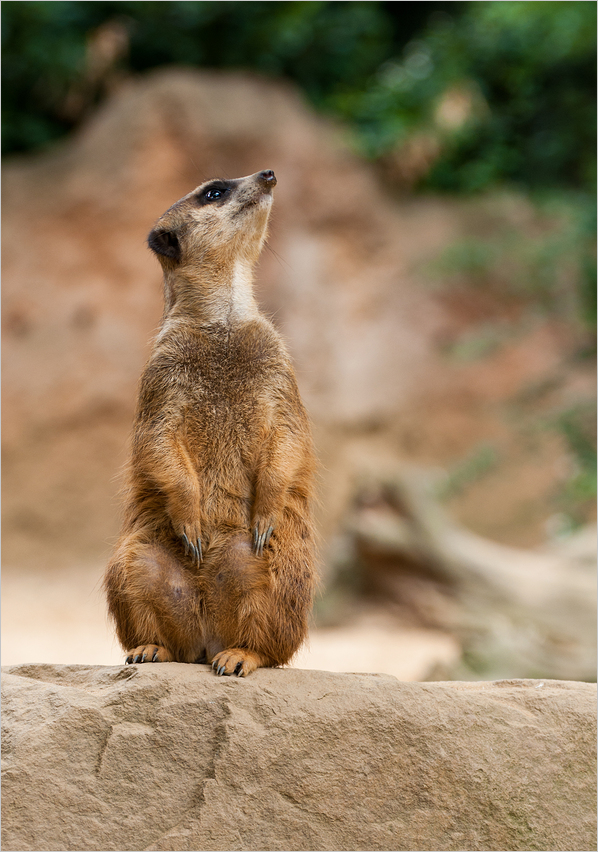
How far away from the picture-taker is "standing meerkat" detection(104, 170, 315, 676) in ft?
9.76

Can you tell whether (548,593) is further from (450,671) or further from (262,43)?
(262,43)

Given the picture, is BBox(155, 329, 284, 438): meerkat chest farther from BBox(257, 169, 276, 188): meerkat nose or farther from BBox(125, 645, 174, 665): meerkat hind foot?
BBox(125, 645, 174, 665): meerkat hind foot

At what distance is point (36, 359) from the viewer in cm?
1082

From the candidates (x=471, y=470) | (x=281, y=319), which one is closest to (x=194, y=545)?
(x=471, y=470)

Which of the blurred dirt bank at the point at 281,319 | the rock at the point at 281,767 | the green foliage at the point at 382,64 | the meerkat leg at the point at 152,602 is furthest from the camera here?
the green foliage at the point at 382,64

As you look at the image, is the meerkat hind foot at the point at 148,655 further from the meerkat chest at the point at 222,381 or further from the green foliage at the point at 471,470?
the green foliage at the point at 471,470

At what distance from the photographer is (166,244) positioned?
330 cm

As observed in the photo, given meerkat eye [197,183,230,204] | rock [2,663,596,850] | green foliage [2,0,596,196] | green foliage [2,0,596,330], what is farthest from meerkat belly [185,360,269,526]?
green foliage [2,0,596,196]

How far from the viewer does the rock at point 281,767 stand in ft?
8.23

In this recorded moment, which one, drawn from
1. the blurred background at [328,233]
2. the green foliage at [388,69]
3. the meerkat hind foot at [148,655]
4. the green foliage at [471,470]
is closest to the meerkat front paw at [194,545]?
the meerkat hind foot at [148,655]

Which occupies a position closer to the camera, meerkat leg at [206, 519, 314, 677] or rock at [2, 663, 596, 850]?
rock at [2, 663, 596, 850]

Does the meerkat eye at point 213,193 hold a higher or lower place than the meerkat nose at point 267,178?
lower

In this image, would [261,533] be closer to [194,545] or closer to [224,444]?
[194,545]

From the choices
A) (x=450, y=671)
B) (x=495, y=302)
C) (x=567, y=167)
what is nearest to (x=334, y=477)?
(x=495, y=302)
